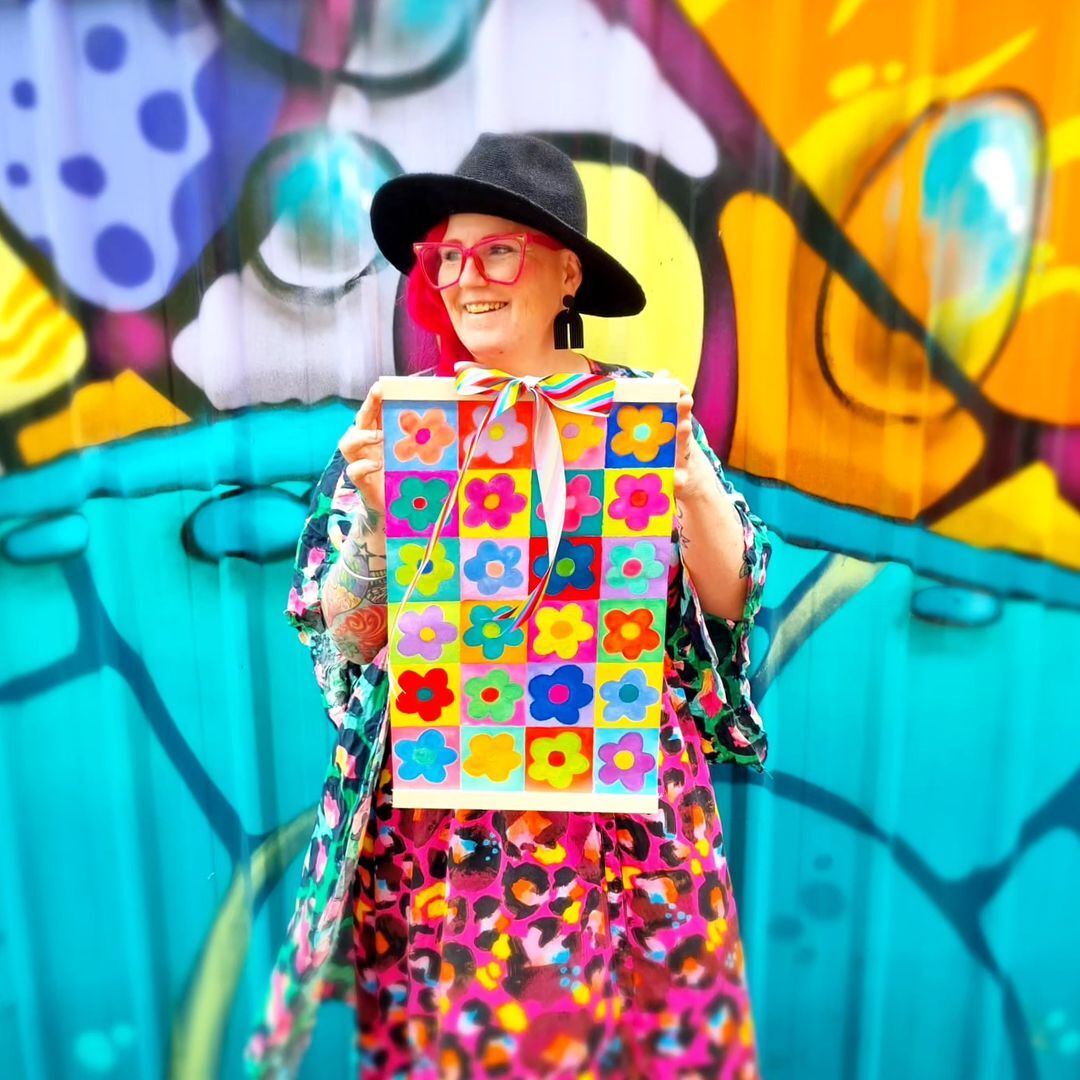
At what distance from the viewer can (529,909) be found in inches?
40.8

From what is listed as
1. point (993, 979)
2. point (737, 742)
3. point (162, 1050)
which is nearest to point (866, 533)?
point (737, 742)

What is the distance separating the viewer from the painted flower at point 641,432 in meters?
0.94

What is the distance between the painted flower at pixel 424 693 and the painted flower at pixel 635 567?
223mm

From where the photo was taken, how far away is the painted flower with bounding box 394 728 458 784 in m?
1.01

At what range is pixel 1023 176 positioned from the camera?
5.14 ft

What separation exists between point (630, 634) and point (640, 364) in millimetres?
742

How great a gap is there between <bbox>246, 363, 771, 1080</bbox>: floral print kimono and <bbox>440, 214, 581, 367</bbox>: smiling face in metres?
0.17

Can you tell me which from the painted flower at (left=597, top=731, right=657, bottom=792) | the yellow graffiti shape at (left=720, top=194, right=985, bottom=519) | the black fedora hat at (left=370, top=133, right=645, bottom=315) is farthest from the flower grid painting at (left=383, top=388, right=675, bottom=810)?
the yellow graffiti shape at (left=720, top=194, right=985, bottom=519)

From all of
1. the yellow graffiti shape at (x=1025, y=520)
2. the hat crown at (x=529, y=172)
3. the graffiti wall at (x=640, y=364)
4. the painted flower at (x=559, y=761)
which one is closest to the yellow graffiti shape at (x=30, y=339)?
the graffiti wall at (x=640, y=364)

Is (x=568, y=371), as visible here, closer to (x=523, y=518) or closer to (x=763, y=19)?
(x=523, y=518)

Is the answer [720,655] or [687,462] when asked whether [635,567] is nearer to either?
[687,462]

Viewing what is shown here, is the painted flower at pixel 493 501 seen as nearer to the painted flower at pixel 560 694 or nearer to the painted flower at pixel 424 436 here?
the painted flower at pixel 424 436

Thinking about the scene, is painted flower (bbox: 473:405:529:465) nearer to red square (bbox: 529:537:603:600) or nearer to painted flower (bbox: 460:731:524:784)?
red square (bbox: 529:537:603:600)

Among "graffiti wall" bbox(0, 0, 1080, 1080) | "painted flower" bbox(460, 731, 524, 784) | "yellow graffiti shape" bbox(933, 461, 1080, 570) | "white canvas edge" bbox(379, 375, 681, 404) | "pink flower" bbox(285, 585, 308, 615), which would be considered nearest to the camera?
"white canvas edge" bbox(379, 375, 681, 404)
